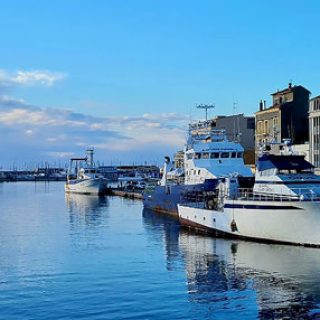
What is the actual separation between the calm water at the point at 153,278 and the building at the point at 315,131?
112ft

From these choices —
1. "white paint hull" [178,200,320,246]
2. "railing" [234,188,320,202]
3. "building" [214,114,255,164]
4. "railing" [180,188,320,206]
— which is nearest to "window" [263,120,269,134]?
"building" [214,114,255,164]

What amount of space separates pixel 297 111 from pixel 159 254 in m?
57.4

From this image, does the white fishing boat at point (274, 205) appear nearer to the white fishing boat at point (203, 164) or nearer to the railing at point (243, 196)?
the railing at point (243, 196)

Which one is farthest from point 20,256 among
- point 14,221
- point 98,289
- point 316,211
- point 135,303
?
point 14,221

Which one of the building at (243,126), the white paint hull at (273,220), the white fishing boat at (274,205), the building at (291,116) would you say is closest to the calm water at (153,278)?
the white paint hull at (273,220)

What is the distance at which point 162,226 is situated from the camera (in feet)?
180

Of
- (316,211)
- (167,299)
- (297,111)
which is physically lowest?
(167,299)

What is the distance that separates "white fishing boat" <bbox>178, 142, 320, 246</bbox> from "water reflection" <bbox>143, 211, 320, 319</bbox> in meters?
0.87

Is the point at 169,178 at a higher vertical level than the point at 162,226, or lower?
higher

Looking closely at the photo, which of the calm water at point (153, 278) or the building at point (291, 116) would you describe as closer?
the calm water at point (153, 278)

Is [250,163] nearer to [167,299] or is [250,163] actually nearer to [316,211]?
[316,211]

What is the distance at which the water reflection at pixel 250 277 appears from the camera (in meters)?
23.4

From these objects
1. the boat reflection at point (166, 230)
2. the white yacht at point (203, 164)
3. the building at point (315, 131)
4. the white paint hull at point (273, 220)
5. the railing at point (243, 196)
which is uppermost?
the building at point (315, 131)

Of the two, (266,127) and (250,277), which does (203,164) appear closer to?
(250,277)
